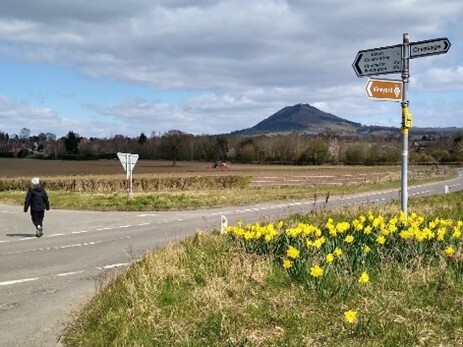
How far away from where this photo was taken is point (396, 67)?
873 centimetres

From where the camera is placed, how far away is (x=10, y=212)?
77.2 feet

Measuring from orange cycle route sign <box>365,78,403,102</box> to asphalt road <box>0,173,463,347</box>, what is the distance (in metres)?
4.19

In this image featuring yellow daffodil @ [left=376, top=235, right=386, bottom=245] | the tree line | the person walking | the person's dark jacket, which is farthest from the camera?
the tree line

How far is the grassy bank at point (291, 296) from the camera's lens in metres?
4.45

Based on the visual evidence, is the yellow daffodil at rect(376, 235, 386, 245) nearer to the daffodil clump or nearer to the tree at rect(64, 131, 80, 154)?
the daffodil clump

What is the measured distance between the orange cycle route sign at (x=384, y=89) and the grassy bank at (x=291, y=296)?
2358 millimetres

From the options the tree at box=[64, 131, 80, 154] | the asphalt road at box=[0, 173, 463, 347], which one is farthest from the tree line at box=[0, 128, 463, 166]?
the asphalt road at box=[0, 173, 463, 347]

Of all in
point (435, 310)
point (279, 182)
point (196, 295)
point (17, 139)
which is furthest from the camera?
point (17, 139)

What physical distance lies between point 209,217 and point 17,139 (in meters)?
165

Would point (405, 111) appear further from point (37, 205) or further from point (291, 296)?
point (37, 205)

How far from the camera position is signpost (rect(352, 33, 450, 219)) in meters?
8.54

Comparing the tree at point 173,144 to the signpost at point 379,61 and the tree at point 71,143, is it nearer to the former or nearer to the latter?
the tree at point 71,143

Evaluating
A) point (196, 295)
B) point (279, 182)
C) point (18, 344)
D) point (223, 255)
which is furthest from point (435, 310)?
point (279, 182)

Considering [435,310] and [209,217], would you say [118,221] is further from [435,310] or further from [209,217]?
[435,310]
